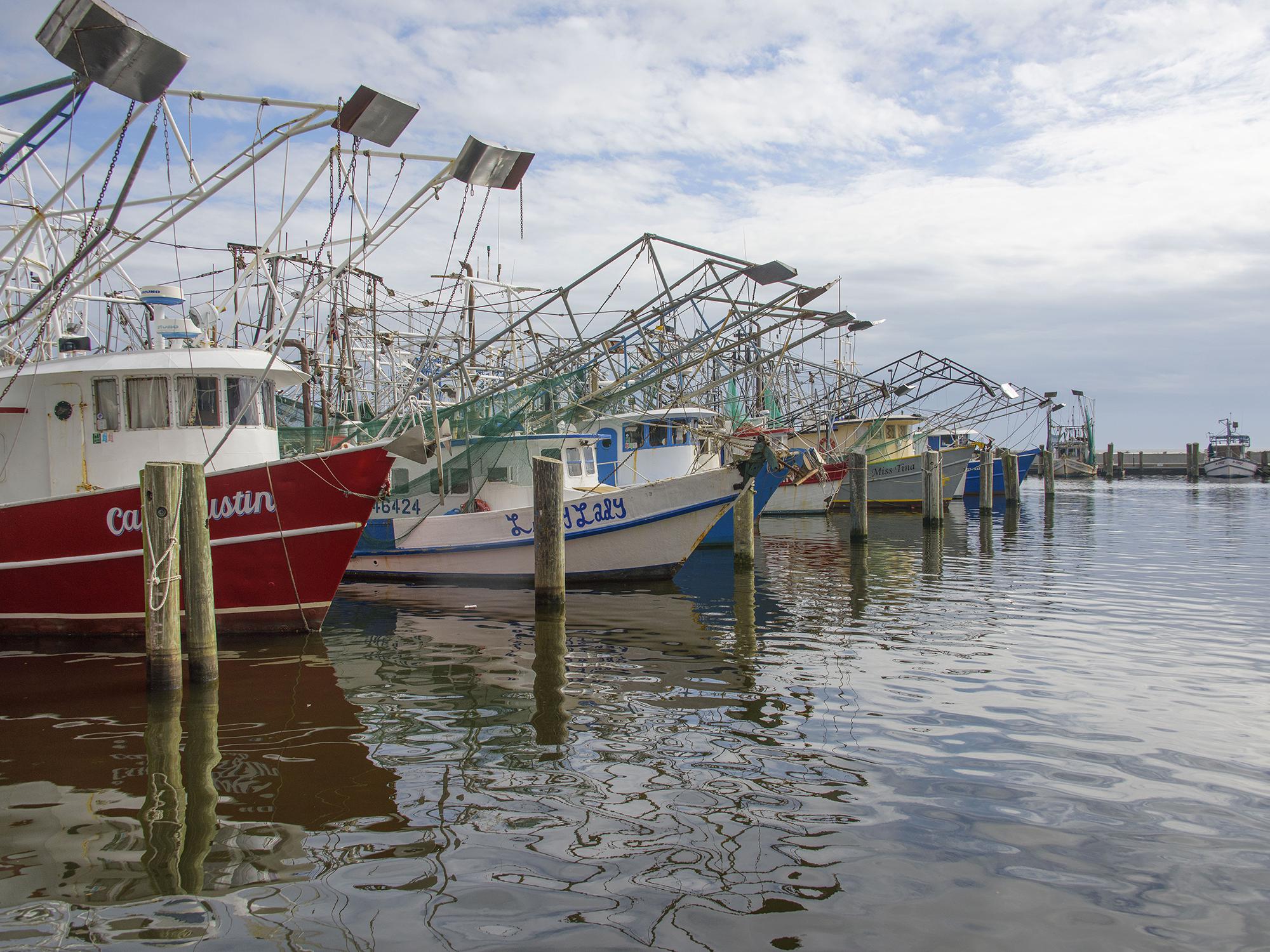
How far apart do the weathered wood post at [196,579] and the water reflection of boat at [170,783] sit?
0.88ft

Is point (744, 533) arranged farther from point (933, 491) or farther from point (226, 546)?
point (933, 491)

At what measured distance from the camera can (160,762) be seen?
6344 millimetres

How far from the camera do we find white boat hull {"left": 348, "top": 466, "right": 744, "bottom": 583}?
16.1 meters

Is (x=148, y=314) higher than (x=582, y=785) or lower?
higher

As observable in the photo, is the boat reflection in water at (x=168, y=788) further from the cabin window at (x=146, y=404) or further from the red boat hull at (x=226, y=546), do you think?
the cabin window at (x=146, y=404)

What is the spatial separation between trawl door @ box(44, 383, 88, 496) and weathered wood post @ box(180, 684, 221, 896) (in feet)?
16.1

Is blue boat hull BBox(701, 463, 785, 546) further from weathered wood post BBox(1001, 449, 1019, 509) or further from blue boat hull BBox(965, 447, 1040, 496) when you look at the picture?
blue boat hull BBox(965, 447, 1040, 496)

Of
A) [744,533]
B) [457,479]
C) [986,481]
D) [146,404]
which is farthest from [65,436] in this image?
[986,481]

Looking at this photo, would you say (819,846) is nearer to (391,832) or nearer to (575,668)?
(391,832)

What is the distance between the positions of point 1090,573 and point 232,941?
1680 cm

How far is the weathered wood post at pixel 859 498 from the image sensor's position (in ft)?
76.9

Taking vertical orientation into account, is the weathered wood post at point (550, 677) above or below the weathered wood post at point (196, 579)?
below

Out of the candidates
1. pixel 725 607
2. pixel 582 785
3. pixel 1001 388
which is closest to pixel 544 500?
pixel 725 607

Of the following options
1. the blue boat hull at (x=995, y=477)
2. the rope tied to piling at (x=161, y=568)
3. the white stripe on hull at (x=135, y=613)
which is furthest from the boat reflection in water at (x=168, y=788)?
the blue boat hull at (x=995, y=477)
